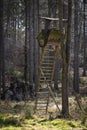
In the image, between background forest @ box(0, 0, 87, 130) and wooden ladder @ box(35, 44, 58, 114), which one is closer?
background forest @ box(0, 0, 87, 130)

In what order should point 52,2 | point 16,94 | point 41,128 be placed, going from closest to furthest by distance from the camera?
point 41,128 < point 16,94 < point 52,2

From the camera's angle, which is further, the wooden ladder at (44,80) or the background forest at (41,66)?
the wooden ladder at (44,80)

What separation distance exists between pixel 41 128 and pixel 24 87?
11.9 metres

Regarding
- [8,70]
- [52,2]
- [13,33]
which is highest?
[52,2]

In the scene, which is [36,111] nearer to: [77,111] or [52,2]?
[77,111]

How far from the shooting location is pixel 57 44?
1226cm

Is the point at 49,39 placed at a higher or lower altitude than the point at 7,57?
higher

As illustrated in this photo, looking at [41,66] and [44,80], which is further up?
[41,66]

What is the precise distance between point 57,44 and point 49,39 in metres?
0.48

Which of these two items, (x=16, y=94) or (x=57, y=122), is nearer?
(x=57, y=122)

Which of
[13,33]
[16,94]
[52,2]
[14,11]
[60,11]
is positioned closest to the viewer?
[60,11]

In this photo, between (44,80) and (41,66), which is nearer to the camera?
(44,80)

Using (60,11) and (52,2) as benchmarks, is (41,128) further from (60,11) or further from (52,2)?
(52,2)

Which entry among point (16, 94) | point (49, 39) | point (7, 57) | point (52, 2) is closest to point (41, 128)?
point (49, 39)
